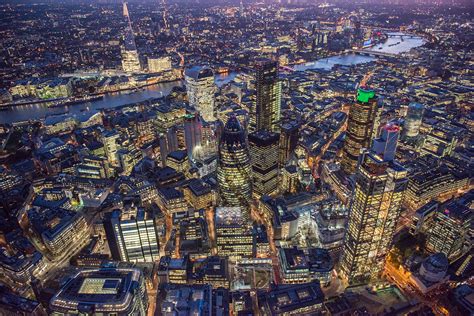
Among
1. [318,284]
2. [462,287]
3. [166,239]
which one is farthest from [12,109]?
[462,287]

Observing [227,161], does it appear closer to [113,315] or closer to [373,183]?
[373,183]

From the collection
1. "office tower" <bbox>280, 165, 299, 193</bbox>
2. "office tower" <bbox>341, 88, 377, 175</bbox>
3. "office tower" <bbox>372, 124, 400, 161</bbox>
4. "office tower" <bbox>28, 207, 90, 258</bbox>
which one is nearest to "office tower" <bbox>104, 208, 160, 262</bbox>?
"office tower" <bbox>28, 207, 90, 258</bbox>

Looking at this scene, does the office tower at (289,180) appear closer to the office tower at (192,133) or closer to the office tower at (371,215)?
the office tower at (192,133)

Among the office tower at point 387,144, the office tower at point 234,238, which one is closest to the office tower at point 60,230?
the office tower at point 234,238

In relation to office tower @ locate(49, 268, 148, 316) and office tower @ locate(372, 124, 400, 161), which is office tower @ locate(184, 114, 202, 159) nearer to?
office tower @ locate(49, 268, 148, 316)

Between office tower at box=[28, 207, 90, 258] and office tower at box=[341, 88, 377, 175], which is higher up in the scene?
office tower at box=[341, 88, 377, 175]
